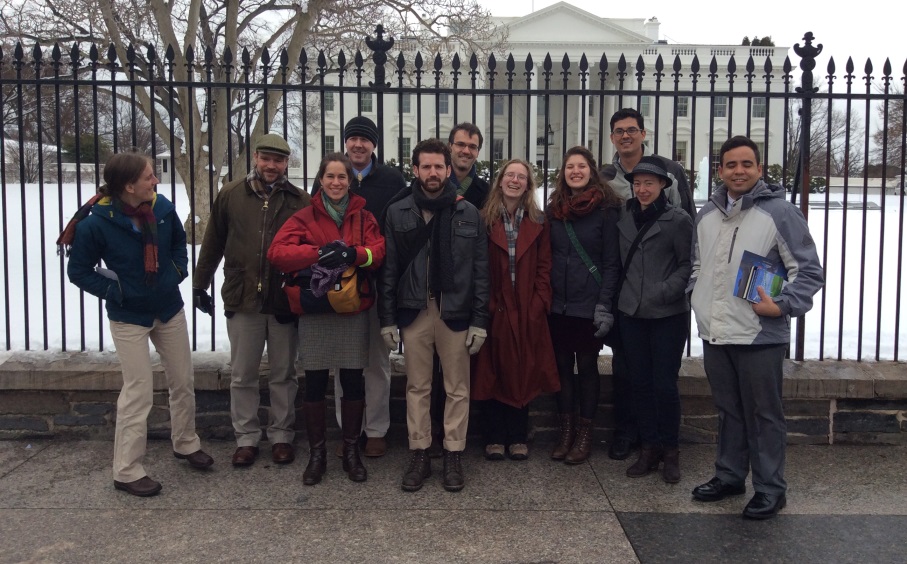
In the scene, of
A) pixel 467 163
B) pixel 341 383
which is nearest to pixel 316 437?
pixel 341 383

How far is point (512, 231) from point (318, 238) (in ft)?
3.62

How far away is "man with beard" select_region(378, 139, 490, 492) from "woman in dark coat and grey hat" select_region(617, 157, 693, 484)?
823mm

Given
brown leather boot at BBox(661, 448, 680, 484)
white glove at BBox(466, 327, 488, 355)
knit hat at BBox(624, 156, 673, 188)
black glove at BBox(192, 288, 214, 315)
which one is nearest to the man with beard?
white glove at BBox(466, 327, 488, 355)

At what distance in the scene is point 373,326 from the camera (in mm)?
4531

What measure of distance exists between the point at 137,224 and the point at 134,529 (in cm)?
155

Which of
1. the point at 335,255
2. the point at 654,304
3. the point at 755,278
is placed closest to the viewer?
the point at 755,278

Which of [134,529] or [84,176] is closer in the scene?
[134,529]

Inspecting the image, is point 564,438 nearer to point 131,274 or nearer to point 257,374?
point 257,374

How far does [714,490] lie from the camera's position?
4016 mm

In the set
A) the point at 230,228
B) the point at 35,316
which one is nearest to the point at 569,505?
the point at 230,228

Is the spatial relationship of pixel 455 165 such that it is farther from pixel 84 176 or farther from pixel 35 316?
pixel 84 176

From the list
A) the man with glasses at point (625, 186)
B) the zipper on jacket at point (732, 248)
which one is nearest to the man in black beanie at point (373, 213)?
the man with glasses at point (625, 186)

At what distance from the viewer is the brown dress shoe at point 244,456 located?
4.47m

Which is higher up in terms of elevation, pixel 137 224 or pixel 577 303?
pixel 137 224
